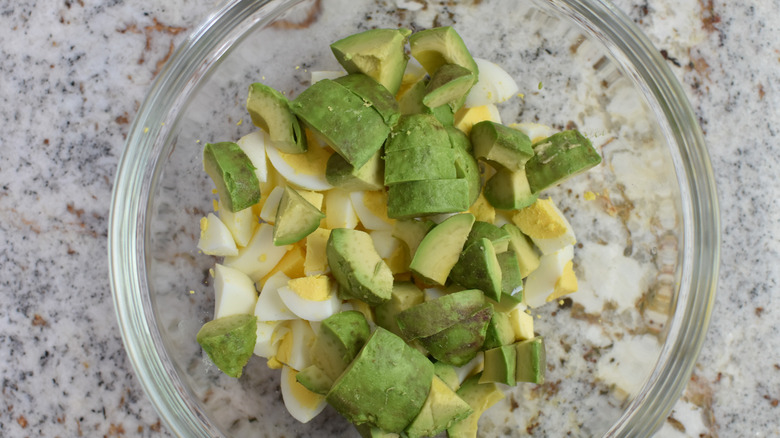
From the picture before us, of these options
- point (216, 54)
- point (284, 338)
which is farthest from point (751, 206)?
point (216, 54)

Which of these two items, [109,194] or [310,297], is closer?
[310,297]

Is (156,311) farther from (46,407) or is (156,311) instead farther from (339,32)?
Result: (339,32)

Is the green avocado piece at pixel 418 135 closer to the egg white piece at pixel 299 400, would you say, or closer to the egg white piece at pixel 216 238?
the egg white piece at pixel 216 238

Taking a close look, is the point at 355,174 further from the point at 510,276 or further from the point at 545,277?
the point at 545,277

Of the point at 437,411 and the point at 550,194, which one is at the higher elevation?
the point at 550,194

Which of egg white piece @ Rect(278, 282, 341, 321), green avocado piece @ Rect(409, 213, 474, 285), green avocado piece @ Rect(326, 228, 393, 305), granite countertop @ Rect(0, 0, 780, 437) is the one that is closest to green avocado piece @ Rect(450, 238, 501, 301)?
green avocado piece @ Rect(409, 213, 474, 285)

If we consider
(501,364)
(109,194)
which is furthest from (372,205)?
(109,194)

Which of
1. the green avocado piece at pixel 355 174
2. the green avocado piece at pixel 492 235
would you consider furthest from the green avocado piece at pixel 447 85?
the green avocado piece at pixel 492 235
